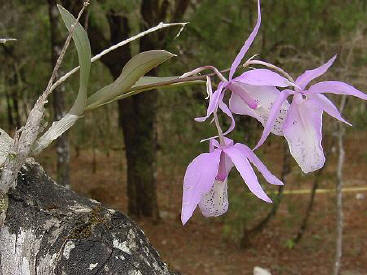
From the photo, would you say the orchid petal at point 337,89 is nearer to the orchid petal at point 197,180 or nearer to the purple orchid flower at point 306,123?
the purple orchid flower at point 306,123

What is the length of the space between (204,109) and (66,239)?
327 centimetres

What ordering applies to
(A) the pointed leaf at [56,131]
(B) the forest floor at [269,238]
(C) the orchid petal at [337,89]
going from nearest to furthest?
1. (C) the orchid petal at [337,89]
2. (A) the pointed leaf at [56,131]
3. (B) the forest floor at [269,238]

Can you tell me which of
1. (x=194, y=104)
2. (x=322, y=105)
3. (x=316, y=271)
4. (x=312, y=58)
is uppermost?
(x=322, y=105)

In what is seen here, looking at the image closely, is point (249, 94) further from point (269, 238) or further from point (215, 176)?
point (269, 238)

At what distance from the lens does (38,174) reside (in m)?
0.93

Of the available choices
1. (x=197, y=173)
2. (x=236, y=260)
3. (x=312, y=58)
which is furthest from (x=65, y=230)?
(x=236, y=260)

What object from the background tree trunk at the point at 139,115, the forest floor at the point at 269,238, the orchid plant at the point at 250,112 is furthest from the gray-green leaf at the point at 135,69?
the background tree trunk at the point at 139,115

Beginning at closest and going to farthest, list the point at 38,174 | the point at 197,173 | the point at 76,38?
the point at 197,173 < the point at 76,38 < the point at 38,174

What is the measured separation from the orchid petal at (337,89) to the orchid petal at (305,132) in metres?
0.02

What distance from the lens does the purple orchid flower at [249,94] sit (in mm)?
680

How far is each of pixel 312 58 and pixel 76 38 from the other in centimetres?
363

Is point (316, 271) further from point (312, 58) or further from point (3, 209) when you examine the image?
point (3, 209)

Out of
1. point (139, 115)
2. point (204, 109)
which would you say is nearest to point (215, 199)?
point (204, 109)

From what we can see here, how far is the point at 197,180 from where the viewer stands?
2.25 ft
